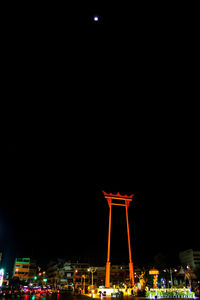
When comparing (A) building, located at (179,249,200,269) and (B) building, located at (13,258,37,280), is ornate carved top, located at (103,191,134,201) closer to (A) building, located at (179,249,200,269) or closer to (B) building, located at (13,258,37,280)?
(A) building, located at (179,249,200,269)

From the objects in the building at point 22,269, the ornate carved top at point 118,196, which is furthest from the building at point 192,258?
the building at point 22,269

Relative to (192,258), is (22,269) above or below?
below

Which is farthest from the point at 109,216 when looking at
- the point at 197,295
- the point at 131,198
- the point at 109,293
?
the point at 197,295

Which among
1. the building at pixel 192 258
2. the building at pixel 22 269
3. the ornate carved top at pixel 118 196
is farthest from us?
the building at pixel 22 269

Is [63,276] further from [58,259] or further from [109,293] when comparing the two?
[109,293]

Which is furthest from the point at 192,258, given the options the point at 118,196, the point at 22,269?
the point at 22,269

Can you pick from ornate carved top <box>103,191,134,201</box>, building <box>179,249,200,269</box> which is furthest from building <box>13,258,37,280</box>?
ornate carved top <box>103,191,134,201</box>

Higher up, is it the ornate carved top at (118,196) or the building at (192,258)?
the ornate carved top at (118,196)

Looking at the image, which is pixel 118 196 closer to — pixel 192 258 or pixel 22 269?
pixel 192 258

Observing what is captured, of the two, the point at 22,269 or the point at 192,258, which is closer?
the point at 192,258

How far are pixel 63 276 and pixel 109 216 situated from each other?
4898 centimetres

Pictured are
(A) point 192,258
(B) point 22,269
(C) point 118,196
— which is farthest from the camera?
(B) point 22,269

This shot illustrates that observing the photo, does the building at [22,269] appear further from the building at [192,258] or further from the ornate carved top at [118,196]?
the ornate carved top at [118,196]

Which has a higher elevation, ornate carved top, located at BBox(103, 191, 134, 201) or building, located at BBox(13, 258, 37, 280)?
ornate carved top, located at BBox(103, 191, 134, 201)
